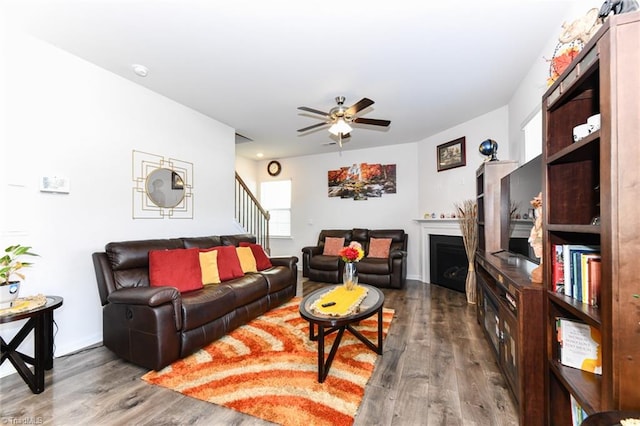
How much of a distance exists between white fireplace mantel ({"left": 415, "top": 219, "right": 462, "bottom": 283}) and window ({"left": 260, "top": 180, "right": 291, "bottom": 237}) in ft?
9.71

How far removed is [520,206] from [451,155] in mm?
2315

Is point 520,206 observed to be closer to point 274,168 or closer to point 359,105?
point 359,105

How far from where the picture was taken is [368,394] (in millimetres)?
1748

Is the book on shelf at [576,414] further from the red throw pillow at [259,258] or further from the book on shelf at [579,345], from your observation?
the red throw pillow at [259,258]

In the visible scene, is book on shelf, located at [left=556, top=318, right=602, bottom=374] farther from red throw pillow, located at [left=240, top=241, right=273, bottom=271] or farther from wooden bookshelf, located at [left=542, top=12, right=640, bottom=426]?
red throw pillow, located at [left=240, top=241, right=273, bottom=271]

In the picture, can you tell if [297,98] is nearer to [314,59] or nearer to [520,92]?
[314,59]

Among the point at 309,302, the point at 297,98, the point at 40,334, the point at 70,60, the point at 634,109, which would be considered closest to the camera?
the point at 634,109

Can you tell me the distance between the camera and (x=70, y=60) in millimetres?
2406

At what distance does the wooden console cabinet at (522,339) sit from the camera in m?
1.39

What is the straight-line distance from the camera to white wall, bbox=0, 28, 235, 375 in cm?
209

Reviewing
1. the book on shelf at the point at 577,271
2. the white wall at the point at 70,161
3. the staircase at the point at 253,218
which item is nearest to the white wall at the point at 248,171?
the staircase at the point at 253,218

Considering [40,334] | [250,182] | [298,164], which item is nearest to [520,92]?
[298,164]

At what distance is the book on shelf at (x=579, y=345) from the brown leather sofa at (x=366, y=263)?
3056 mm

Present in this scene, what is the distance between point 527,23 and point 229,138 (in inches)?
146
